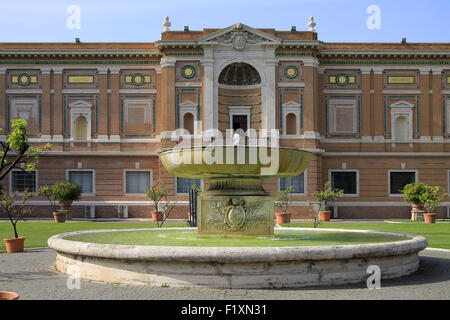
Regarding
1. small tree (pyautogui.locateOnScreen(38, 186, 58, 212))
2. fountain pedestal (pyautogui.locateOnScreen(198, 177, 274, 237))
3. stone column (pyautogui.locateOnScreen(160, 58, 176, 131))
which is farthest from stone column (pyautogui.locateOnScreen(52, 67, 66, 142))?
fountain pedestal (pyautogui.locateOnScreen(198, 177, 274, 237))

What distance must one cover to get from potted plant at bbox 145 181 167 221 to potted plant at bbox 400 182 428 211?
521 inches

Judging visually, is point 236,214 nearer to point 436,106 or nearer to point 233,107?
point 233,107

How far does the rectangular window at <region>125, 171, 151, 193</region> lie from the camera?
3478 cm

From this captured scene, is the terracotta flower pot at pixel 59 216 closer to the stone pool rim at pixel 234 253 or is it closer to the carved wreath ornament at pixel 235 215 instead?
the carved wreath ornament at pixel 235 215

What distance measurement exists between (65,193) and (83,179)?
153 inches

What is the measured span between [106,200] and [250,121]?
961cm

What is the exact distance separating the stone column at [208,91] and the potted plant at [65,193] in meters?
7.95

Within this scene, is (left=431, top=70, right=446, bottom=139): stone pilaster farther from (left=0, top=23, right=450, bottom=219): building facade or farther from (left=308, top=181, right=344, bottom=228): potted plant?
(left=308, top=181, right=344, bottom=228): potted plant

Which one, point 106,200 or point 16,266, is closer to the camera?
point 16,266

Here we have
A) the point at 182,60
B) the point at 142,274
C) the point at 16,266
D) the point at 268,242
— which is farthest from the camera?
the point at 182,60

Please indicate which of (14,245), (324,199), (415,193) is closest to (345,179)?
(415,193)

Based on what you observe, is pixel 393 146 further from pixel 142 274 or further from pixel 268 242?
pixel 142 274

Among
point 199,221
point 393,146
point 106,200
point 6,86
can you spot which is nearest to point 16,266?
point 199,221

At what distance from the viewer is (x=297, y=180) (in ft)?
111
